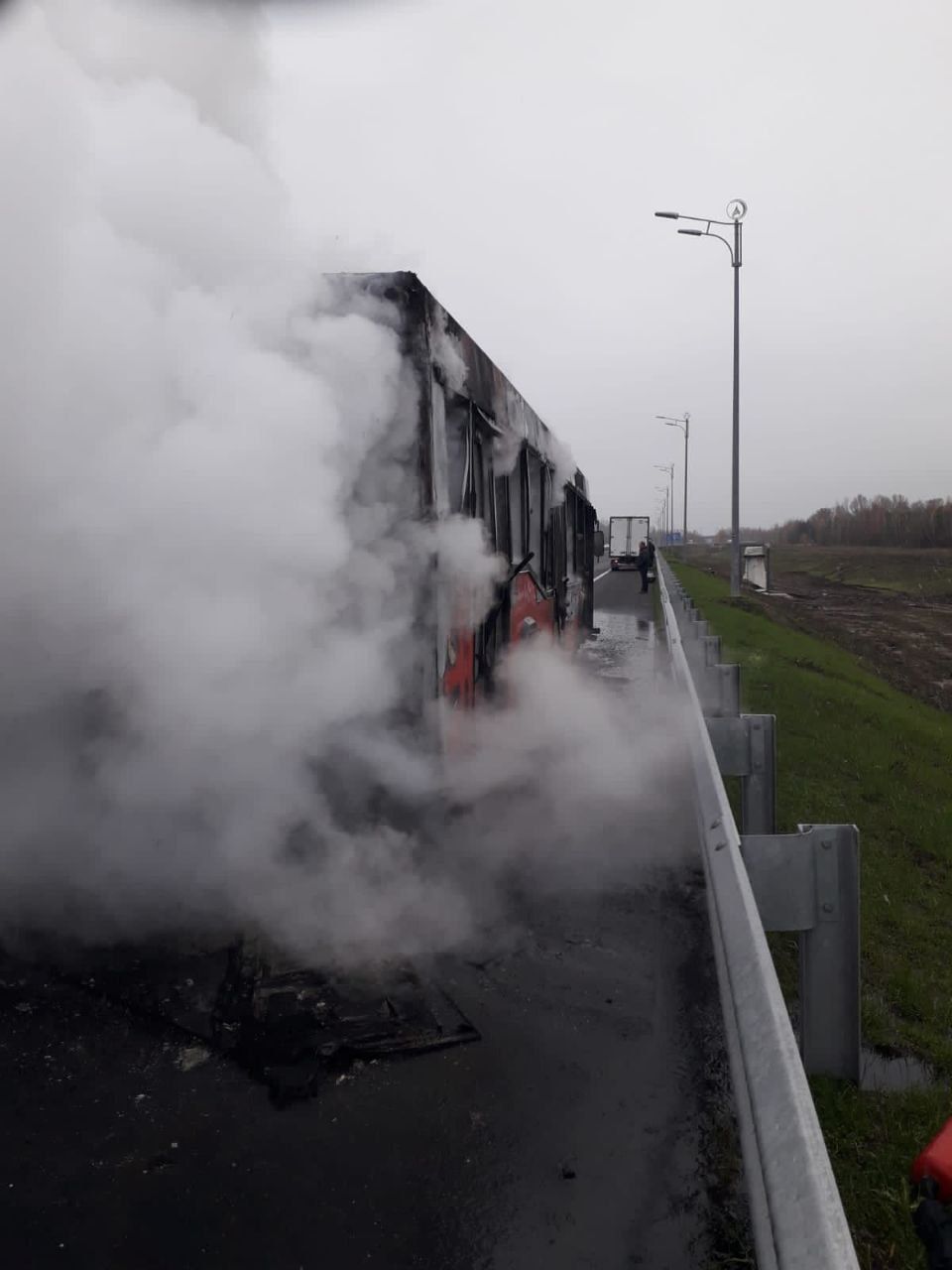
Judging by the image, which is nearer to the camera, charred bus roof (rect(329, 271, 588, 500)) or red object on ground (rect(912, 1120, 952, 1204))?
red object on ground (rect(912, 1120, 952, 1204))

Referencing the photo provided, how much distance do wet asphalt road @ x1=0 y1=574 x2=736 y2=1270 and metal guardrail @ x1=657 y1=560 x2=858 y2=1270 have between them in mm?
557

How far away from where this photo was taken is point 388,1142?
2.70 m

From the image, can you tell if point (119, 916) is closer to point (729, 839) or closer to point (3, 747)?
point (3, 747)

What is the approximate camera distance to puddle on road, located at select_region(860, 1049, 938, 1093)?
3.12 meters

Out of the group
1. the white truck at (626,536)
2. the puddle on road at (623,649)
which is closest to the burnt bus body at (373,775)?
the puddle on road at (623,649)

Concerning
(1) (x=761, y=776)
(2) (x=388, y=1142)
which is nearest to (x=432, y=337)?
(1) (x=761, y=776)

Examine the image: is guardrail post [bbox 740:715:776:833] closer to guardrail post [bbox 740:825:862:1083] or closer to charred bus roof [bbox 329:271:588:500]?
guardrail post [bbox 740:825:862:1083]

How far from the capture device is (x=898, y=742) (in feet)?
28.9

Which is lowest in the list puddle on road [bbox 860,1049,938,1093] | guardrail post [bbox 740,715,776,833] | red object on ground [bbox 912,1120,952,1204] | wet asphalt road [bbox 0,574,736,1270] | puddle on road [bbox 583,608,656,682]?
puddle on road [bbox 860,1049,938,1093]

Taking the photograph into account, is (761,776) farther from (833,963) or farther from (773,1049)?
(773,1049)

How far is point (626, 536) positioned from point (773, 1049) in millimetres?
41630

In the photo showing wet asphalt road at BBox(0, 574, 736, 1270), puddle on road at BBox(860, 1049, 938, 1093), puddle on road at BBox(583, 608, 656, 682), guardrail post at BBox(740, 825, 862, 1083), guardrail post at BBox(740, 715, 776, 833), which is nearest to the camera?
wet asphalt road at BBox(0, 574, 736, 1270)

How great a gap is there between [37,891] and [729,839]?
283 cm

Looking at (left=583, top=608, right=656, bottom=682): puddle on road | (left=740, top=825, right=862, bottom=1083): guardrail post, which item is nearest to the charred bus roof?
(left=740, top=825, right=862, bottom=1083): guardrail post
